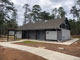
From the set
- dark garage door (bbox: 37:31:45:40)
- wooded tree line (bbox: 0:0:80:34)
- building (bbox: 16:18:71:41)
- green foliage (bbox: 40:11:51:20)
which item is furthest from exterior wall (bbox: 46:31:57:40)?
green foliage (bbox: 40:11:51:20)

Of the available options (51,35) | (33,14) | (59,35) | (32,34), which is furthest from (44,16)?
(59,35)

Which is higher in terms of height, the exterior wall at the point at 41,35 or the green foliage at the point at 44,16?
the green foliage at the point at 44,16

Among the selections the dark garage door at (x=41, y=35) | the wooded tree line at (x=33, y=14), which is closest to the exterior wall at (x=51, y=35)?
the dark garage door at (x=41, y=35)

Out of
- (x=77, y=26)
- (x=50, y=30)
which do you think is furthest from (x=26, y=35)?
(x=77, y=26)

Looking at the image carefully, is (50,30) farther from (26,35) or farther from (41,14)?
(41,14)

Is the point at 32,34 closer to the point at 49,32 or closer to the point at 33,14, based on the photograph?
the point at 49,32

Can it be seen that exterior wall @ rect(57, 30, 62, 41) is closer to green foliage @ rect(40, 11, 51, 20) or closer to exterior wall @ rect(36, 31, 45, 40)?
exterior wall @ rect(36, 31, 45, 40)

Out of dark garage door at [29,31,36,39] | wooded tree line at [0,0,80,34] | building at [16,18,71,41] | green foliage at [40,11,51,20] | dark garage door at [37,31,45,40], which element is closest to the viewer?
building at [16,18,71,41]

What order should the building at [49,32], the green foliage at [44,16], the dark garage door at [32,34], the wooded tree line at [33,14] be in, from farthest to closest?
the green foliage at [44,16]
the wooded tree line at [33,14]
the dark garage door at [32,34]
the building at [49,32]

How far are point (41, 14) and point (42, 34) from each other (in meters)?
25.8

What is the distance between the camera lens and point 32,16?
47.2 m

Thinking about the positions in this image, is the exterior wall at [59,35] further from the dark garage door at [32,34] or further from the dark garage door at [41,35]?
the dark garage door at [32,34]

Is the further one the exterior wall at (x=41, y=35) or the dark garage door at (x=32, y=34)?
the dark garage door at (x=32, y=34)

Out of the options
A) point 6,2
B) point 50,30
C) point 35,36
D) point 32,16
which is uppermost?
point 6,2
